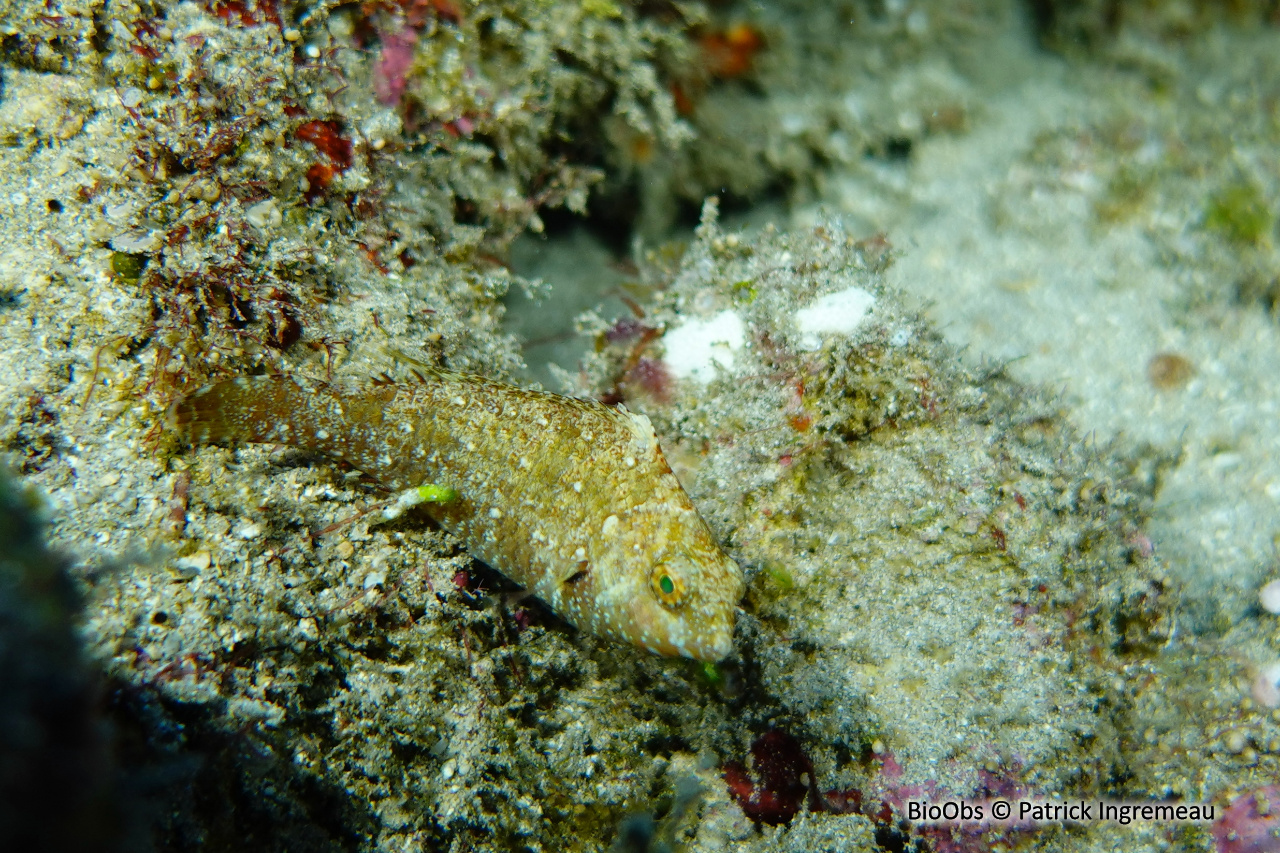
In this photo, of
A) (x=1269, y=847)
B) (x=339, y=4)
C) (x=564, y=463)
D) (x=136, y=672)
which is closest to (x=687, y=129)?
(x=339, y=4)

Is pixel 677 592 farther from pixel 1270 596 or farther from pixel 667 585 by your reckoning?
pixel 1270 596

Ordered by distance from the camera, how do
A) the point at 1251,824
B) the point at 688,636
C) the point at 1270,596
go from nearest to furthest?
the point at 688,636 → the point at 1251,824 → the point at 1270,596

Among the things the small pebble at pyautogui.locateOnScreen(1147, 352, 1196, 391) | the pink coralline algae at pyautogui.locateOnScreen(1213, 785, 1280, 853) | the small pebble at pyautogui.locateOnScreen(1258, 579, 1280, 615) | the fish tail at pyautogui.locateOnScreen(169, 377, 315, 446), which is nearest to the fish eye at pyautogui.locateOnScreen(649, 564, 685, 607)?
the fish tail at pyautogui.locateOnScreen(169, 377, 315, 446)

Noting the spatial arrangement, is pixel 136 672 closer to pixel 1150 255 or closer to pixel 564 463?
pixel 564 463

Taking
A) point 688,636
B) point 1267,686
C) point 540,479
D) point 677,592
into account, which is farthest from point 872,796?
point 1267,686

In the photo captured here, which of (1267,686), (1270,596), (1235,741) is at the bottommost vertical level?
(1235,741)

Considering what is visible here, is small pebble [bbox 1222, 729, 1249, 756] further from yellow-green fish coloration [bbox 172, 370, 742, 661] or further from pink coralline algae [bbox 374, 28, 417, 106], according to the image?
pink coralline algae [bbox 374, 28, 417, 106]

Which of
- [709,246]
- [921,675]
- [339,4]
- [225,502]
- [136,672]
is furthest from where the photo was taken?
[709,246]
